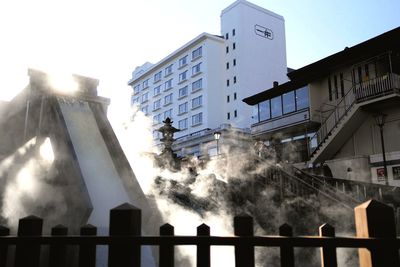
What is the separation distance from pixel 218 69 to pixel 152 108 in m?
16.7

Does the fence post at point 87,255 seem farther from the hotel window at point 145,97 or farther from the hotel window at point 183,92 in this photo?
the hotel window at point 145,97

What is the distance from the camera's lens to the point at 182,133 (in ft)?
181

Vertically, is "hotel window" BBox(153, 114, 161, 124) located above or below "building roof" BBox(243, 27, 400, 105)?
above

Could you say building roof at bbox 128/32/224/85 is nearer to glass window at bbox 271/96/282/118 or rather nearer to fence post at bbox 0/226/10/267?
glass window at bbox 271/96/282/118

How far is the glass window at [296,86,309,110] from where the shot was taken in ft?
77.7

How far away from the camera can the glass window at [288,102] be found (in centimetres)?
2491

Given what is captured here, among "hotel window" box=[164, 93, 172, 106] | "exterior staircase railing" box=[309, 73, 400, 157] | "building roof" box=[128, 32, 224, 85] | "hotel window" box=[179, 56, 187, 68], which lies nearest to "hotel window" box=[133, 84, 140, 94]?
"building roof" box=[128, 32, 224, 85]

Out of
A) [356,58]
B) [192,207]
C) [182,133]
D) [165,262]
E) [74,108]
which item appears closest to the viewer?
[165,262]

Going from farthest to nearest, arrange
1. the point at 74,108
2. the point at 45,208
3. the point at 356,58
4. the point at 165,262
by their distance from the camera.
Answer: the point at 356,58, the point at 74,108, the point at 45,208, the point at 165,262

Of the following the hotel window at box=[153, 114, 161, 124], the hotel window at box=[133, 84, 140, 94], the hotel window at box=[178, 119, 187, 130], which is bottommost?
the hotel window at box=[178, 119, 187, 130]

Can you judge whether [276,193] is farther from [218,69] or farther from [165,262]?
[218,69]

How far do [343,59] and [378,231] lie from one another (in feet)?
66.5

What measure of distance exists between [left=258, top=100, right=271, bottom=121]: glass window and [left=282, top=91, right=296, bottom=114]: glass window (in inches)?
61.4

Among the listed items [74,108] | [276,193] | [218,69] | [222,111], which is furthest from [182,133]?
[74,108]
